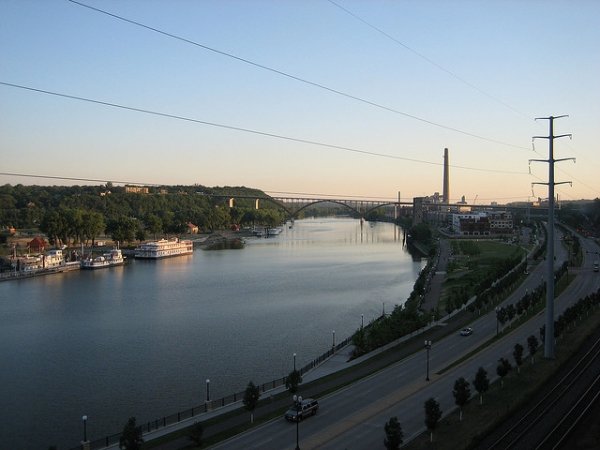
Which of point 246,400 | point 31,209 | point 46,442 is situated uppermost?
point 31,209

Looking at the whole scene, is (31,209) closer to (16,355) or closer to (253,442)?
(16,355)

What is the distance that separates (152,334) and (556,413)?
642cm

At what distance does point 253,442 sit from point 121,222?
21618mm

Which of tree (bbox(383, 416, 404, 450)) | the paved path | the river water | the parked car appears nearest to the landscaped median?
tree (bbox(383, 416, 404, 450))

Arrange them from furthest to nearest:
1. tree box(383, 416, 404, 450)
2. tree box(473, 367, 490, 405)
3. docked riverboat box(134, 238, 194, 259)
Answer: docked riverboat box(134, 238, 194, 259) < tree box(473, 367, 490, 405) < tree box(383, 416, 404, 450)

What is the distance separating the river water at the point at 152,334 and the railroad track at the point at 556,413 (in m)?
3.19

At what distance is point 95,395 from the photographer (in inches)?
254

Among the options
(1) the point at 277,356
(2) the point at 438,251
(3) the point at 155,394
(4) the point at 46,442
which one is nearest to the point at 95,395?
(3) the point at 155,394

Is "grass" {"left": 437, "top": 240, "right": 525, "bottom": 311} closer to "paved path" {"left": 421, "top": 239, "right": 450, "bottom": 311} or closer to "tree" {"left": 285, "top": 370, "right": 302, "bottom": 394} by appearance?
"paved path" {"left": 421, "top": 239, "right": 450, "bottom": 311}

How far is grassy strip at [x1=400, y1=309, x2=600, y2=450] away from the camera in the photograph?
439 cm

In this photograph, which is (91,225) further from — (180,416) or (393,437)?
(393,437)

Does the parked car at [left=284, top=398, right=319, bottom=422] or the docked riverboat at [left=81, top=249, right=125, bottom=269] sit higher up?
the docked riverboat at [left=81, top=249, right=125, bottom=269]

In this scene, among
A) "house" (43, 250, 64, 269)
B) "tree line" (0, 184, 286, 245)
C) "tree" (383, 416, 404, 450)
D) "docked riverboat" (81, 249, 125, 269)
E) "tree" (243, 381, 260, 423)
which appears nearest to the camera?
"tree" (383, 416, 404, 450)

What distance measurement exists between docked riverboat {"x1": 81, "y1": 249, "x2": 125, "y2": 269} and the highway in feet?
47.2
